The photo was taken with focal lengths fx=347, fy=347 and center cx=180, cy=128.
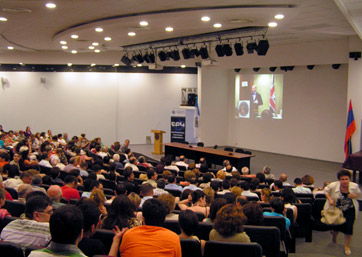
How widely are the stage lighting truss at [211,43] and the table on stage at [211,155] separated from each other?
3.08 meters

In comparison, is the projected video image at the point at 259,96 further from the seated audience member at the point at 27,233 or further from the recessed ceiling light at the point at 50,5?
the seated audience member at the point at 27,233

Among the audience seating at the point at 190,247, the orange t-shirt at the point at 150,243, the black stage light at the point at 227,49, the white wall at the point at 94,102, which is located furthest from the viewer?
the white wall at the point at 94,102

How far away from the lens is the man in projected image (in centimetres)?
1529

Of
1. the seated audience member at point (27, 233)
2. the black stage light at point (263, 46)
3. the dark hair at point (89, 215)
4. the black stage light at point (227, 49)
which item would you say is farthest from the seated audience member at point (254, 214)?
the black stage light at point (227, 49)

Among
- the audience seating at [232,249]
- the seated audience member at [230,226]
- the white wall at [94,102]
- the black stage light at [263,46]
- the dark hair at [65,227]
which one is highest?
the black stage light at [263,46]

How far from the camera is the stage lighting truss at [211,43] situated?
9.52 meters

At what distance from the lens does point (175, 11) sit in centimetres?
754

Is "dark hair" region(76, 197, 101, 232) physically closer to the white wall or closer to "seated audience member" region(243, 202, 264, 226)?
"seated audience member" region(243, 202, 264, 226)

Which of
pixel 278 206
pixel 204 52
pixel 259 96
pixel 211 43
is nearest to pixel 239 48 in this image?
pixel 204 52

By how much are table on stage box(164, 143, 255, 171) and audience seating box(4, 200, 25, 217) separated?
7.31m

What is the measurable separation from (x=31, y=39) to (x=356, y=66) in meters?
10.7

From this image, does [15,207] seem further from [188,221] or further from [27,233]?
[188,221]

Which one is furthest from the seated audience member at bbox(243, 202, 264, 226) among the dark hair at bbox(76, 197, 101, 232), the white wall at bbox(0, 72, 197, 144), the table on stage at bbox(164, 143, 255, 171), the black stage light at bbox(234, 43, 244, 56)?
the white wall at bbox(0, 72, 197, 144)

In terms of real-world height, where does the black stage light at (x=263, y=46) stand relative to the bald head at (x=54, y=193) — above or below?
above
